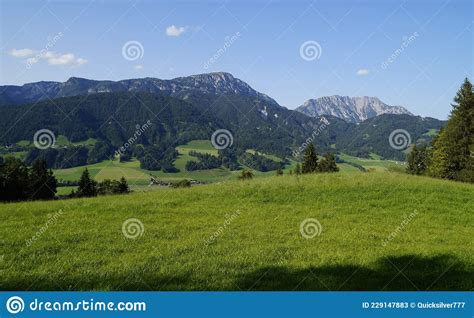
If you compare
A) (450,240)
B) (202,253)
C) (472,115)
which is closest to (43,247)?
(202,253)

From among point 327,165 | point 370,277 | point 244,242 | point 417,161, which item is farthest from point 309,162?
point 370,277

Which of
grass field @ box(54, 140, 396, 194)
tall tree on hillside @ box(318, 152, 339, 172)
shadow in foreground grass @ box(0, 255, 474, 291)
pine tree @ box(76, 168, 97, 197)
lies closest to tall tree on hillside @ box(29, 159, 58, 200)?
pine tree @ box(76, 168, 97, 197)

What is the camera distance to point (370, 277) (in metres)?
Result: 12.3

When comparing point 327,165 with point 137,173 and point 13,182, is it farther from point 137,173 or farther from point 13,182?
point 137,173

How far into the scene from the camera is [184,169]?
16800 cm

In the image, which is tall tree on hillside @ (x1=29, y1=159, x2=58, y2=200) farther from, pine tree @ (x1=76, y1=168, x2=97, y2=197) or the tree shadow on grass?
the tree shadow on grass

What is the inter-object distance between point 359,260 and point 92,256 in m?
9.22

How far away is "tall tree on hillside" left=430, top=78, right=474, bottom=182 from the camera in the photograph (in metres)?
65.6

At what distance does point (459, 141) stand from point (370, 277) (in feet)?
212

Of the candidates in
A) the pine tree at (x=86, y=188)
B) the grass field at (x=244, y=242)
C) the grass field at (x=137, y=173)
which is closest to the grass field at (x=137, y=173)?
the grass field at (x=137, y=173)

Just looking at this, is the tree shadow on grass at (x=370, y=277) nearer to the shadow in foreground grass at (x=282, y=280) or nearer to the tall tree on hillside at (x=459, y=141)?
the shadow in foreground grass at (x=282, y=280)

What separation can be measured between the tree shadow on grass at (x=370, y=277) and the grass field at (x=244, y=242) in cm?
3

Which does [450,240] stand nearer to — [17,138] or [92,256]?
[92,256]

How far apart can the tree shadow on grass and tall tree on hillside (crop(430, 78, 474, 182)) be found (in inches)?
2303
